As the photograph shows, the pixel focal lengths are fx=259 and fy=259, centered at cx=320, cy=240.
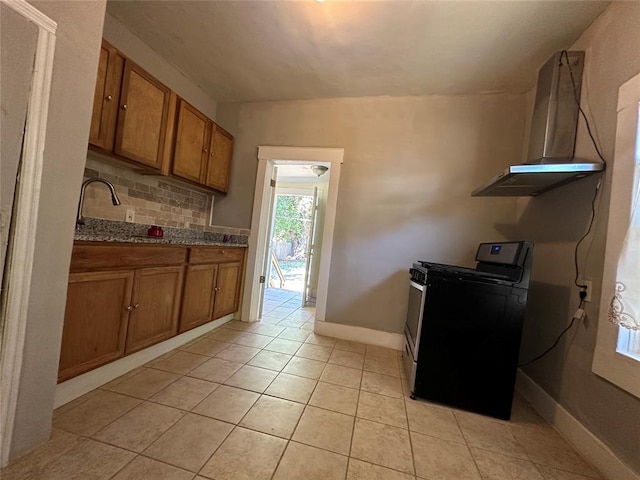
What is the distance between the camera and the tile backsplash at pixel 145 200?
Answer: 1.95 meters

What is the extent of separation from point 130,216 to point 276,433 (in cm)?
205

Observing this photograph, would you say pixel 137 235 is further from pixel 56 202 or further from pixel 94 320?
pixel 56 202

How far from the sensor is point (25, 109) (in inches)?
36.1

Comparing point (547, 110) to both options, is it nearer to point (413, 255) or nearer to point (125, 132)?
point (413, 255)

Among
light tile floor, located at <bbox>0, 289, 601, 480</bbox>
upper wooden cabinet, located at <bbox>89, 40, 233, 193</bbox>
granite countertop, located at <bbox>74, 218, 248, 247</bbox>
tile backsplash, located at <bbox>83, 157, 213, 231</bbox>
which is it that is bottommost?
light tile floor, located at <bbox>0, 289, 601, 480</bbox>

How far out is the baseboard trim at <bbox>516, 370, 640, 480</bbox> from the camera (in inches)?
45.6

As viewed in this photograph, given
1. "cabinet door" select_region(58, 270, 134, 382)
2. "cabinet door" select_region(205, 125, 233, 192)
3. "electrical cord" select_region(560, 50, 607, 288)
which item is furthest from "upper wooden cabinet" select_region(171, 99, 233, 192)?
"electrical cord" select_region(560, 50, 607, 288)

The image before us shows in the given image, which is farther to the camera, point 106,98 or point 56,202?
point 106,98

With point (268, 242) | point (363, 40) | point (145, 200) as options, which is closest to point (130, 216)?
point (145, 200)

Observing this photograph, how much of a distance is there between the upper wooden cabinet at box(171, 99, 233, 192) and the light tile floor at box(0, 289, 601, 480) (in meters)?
1.63

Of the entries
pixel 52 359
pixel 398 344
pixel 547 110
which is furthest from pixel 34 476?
pixel 547 110

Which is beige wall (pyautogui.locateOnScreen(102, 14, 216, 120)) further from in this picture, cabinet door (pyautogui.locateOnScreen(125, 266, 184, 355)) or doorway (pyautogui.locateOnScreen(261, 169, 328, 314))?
cabinet door (pyautogui.locateOnScreen(125, 266, 184, 355))

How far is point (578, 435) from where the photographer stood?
1.37m

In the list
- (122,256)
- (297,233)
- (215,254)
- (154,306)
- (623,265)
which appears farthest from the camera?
(297,233)
